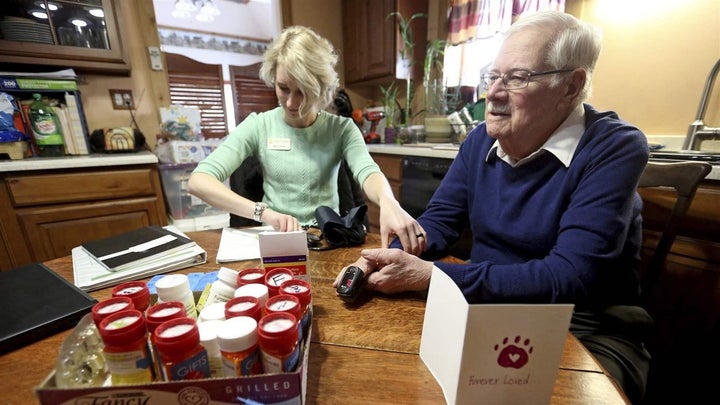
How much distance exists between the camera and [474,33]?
2312 millimetres

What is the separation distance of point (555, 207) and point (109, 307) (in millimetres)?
904

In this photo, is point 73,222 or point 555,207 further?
point 73,222

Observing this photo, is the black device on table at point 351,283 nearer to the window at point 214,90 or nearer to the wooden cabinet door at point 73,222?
the wooden cabinet door at point 73,222

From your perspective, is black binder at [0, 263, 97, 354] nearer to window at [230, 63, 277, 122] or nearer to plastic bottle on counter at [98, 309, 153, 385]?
plastic bottle on counter at [98, 309, 153, 385]

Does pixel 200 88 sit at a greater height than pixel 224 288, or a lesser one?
greater

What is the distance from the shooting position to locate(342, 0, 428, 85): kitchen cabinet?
8.55ft

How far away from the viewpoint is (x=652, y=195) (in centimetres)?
122

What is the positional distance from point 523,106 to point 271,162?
97cm

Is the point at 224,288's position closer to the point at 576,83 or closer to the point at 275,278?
the point at 275,278

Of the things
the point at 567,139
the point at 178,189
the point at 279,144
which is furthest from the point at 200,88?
the point at 567,139

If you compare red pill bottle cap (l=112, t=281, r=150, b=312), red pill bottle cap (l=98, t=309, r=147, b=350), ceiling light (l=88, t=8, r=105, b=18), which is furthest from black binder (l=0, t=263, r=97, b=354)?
ceiling light (l=88, t=8, r=105, b=18)

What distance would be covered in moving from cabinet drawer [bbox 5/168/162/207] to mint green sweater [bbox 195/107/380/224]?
3.37ft

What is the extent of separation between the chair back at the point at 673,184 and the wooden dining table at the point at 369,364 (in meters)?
0.62

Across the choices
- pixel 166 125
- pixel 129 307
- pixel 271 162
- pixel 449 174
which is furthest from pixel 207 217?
pixel 129 307
